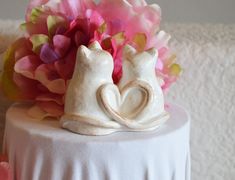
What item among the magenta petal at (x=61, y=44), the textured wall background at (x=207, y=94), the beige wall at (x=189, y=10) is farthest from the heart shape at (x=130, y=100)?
the beige wall at (x=189, y=10)

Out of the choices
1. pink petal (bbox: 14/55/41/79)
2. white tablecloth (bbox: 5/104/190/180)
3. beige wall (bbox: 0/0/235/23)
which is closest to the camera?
white tablecloth (bbox: 5/104/190/180)

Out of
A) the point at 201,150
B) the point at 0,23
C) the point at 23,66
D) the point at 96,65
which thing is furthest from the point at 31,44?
the point at 201,150

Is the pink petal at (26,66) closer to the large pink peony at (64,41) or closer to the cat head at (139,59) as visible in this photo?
the large pink peony at (64,41)

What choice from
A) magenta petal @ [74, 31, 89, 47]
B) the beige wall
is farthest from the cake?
the beige wall

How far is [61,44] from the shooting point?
689 millimetres

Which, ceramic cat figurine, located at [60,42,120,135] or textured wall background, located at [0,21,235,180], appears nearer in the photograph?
ceramic cat figurine, located at [60,42,120,135]

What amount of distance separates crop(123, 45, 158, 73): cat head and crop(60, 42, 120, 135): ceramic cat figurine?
0.03 metres

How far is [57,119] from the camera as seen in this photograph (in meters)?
0.69

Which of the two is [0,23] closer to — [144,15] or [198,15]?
[144,15]

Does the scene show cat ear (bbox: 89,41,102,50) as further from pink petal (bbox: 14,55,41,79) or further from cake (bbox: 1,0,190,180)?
pink petal (bbox: 14,55,41,79)

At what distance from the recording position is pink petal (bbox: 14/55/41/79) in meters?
0.71

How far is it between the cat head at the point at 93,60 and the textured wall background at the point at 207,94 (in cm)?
31

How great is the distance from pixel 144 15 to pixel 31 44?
18cm

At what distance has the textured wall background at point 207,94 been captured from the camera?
910 millimetres
